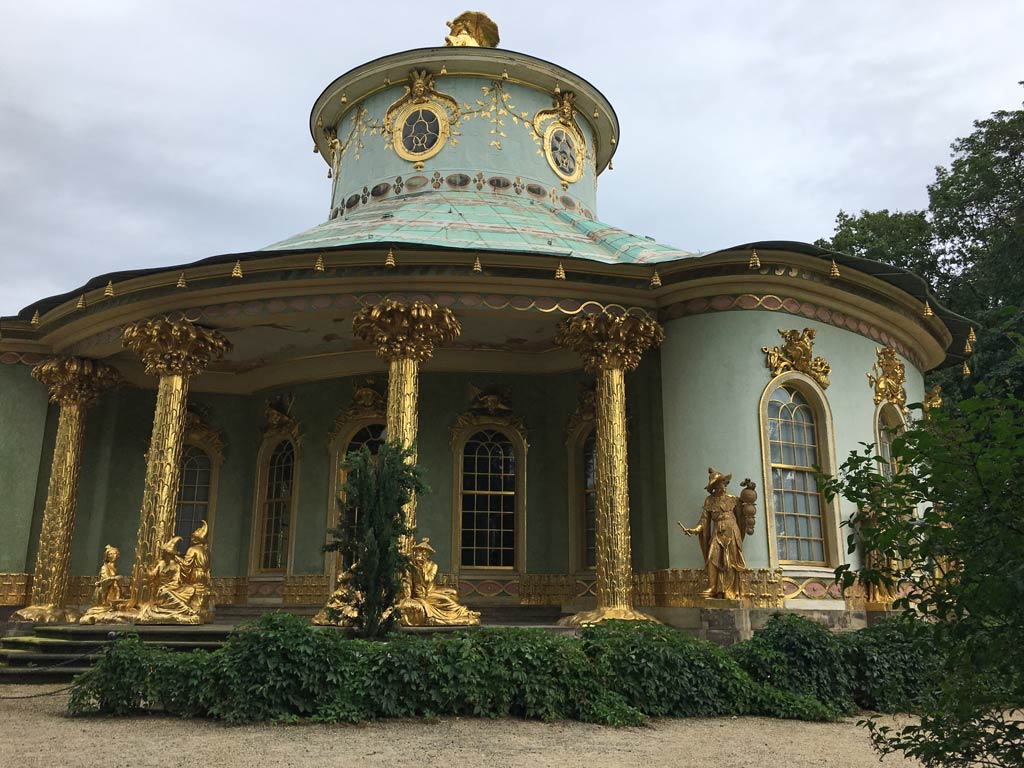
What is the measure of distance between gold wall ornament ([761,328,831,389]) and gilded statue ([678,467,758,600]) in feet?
6.55

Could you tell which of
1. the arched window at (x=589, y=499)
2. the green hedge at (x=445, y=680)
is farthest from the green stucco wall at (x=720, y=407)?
the green hedge at (x=445, y=680)

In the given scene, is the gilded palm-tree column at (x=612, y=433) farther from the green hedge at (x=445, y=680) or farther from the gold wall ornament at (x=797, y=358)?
the green hedge at (x=445, y=680)

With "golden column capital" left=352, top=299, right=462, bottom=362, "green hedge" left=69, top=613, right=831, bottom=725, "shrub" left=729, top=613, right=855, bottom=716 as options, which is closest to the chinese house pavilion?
"golden column capital" left=352, top=299, right=462, bottom=362

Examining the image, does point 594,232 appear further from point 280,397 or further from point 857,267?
point 280,397

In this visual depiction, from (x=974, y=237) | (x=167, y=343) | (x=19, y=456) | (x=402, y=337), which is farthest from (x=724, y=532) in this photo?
(x=974, y=237)

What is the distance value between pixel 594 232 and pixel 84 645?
35.0ft

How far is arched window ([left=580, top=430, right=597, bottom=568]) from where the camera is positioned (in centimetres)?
1529

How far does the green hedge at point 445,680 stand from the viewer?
822 cm

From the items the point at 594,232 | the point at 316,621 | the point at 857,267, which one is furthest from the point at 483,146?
the point at 316,621

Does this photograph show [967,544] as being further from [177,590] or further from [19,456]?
[19,456]

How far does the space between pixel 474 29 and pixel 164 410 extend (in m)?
11.1

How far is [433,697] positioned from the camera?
27.3ft

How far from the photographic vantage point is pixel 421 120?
58.3 feet

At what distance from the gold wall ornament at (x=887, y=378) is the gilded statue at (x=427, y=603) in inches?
300
